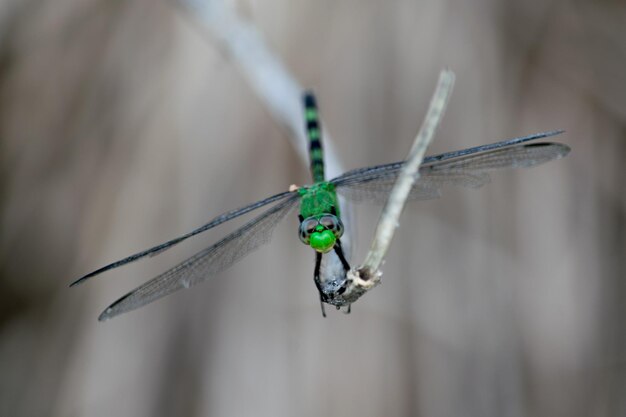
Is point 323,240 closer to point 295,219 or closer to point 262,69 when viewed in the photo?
point 262,69

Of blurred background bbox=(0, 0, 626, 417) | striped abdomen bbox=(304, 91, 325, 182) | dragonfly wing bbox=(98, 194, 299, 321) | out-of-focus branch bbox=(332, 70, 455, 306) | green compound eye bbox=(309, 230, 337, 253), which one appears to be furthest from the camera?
blurred background bbox=(0, 0, 626, 417)

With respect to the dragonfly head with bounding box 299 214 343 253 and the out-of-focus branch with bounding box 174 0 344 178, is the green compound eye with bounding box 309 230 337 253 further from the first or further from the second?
the out-of-focus branch with bounding box 174 0 344 178

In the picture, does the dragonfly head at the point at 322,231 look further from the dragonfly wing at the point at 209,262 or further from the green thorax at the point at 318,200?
the dragonfly wing at the point at 209,262

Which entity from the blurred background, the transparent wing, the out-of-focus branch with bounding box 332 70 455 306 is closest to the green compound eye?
the transparent wing

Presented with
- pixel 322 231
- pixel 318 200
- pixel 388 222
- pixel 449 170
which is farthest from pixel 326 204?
pixel 388 222

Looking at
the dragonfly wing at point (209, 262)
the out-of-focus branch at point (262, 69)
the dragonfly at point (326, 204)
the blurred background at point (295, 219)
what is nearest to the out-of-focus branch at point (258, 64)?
the out-of-focus branch at point (262, 69)

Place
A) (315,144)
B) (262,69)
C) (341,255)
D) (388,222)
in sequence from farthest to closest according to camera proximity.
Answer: (315,144) → (262,69) → (341,255) → (388,222)

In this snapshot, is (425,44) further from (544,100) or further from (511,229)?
(511,229)
